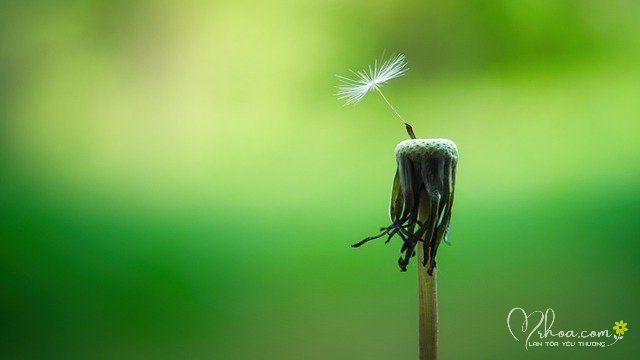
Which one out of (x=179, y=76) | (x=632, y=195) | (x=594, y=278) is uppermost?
(x=179, y=76)

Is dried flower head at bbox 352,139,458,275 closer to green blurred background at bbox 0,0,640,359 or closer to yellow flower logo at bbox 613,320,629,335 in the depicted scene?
green blurred background at bbox 0,0,640,359

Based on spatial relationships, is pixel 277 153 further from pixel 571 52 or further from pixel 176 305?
pixel 571 52

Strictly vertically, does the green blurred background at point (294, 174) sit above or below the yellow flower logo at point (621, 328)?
above

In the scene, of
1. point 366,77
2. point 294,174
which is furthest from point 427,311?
point 366,77

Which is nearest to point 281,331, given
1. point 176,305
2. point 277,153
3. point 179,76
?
point 176,305

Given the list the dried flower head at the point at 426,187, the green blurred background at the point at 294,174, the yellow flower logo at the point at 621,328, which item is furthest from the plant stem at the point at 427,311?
the yellow flower logo at the point at 621,328

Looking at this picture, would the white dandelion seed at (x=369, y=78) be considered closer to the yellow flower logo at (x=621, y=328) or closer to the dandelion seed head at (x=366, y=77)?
the dandelion seed head at (x=366, y=77)
